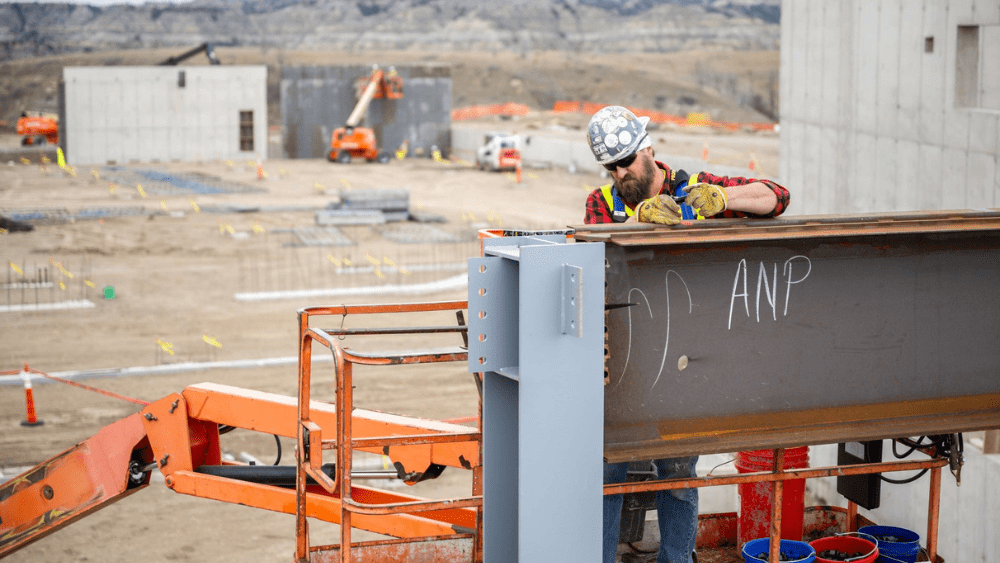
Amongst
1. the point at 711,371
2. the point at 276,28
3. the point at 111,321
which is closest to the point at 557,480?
the point at 711,371

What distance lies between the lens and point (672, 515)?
4953 mm

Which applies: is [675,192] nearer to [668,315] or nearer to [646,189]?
[646,189]

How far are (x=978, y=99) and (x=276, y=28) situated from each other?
13074 cm

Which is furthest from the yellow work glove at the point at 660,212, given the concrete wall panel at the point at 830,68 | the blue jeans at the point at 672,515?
the concrete wall panel at the point at 830,68

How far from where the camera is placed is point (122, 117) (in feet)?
152

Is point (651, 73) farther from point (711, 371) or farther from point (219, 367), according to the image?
point (711, 371)

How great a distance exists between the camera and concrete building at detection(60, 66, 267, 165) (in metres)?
45.9

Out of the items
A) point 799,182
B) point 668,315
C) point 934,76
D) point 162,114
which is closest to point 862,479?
point 668,315

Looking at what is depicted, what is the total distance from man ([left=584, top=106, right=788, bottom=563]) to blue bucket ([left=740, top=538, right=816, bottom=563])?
50 centimetres

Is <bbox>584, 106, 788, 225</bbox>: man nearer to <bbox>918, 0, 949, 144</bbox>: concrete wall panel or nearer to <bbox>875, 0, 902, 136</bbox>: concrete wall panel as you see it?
<bbox>918, 0, 949, 144</bbox>: concrete wall panel

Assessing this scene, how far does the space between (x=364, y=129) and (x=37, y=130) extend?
721 inches

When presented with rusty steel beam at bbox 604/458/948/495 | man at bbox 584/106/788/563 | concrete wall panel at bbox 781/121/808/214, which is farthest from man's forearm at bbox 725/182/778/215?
concrete wall panel at bbox 781/121/808/214

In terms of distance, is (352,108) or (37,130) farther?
(37,130)

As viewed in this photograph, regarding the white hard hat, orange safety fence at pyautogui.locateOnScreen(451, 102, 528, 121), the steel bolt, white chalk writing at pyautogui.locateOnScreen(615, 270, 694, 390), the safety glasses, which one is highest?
orange safety fence at pyautogui.locateOnScreen(451, 102, 528, 121)
